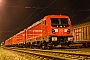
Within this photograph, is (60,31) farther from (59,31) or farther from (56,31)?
(56,31)

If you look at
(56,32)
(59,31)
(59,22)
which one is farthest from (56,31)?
(59,22)

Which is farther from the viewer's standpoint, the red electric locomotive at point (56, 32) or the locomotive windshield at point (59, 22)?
the locomotive windshield at point (59, 22)

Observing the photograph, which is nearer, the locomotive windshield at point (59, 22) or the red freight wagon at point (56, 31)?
the red freight wagon at point (56, 31)

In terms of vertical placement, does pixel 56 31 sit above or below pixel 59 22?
below

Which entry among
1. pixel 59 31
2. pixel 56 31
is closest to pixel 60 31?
pixel 59 31

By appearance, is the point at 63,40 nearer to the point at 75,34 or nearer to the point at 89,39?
the point at 89,39

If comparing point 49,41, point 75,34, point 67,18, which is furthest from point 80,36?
point 49,41

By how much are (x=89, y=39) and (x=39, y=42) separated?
19.4 ft

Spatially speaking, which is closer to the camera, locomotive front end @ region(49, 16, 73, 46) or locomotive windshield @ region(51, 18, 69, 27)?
locomotive front end @ region(49, 16, 73, 46)

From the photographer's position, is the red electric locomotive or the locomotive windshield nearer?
the red electric locomotive

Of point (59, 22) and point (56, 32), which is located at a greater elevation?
point (59, 22)

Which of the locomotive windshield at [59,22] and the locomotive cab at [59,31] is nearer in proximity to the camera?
the locomotive cab at [59,31]

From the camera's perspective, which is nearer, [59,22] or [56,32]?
[56,32]

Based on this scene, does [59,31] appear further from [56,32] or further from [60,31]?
[56,32]
